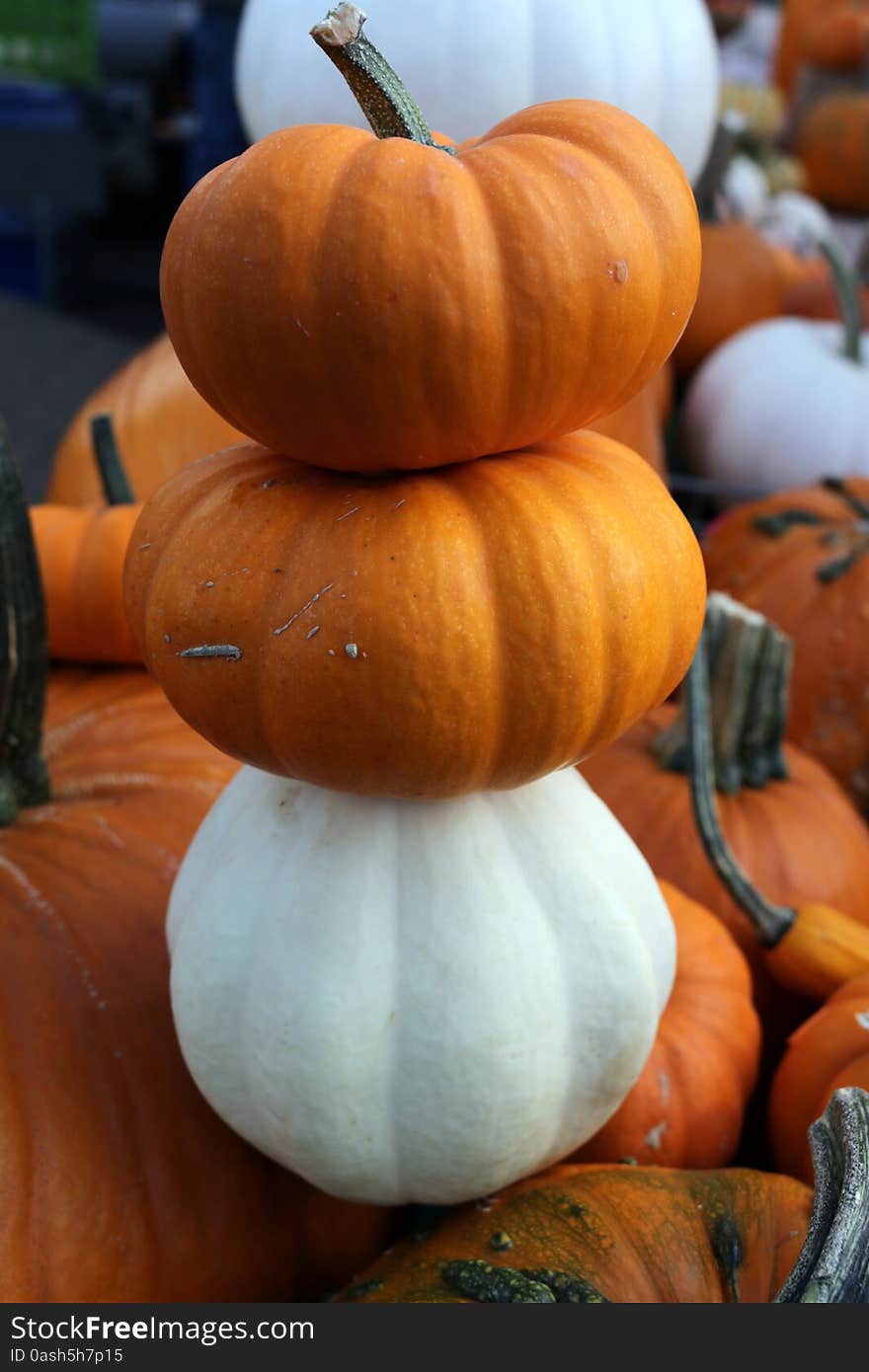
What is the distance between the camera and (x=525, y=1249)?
2.58 feet

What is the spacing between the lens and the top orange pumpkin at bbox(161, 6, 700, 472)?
0.61 metres

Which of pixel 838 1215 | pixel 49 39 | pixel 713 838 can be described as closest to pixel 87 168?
pixel 49 39

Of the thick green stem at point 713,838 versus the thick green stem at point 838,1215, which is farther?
the thick green stem at point 713,838

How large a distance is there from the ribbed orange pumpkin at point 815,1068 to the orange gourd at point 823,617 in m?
0.59

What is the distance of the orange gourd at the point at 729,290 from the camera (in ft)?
8.84

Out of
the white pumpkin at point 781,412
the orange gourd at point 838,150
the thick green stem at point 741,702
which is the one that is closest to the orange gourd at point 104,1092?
the thick green stem at point 741,702

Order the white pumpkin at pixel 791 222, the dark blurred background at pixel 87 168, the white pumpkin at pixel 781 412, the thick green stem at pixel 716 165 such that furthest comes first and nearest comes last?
the white pumpkin at pixel 791 222, the dark blurred background at pixel 87 168, the thick green stem at pixel 716 165, the white pumpkin at pixel 781 412

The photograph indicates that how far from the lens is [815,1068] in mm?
988

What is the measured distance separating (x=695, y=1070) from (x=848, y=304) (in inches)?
63.4

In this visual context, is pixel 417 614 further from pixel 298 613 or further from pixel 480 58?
pixel 480 58

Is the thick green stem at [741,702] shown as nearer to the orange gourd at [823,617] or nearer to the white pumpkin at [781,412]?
the orange gourd at [823,617]

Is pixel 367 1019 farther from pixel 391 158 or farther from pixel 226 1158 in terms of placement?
pixel 391 158

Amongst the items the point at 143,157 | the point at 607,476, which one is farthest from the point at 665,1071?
the point at 143,157

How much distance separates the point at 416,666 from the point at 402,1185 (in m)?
0.35
